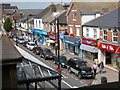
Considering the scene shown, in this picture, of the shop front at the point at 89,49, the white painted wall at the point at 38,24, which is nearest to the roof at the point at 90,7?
the shop front at the point at 89,49

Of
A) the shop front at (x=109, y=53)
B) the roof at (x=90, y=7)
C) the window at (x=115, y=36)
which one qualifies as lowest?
the shop front at (x=109, y=53)

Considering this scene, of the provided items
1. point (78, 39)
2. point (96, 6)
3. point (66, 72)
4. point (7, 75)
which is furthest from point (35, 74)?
point (96, 6)

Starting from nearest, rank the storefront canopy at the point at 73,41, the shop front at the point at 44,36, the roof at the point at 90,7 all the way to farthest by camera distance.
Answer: the storefront canopy at the point at 73,41, the roof at the point at 90,7, the shop front at the point at 44,36

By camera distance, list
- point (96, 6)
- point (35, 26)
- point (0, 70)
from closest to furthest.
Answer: point (0, 70), point (96, 6), point (35, 26)

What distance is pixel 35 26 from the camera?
52.3 m

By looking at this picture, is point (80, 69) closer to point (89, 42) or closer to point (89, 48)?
point (89, 48)

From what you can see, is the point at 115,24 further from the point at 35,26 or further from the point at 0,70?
the point at 35,26

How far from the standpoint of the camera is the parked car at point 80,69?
19.4 meters

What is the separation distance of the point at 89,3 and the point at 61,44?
876 cm

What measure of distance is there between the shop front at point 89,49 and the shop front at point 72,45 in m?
1.29

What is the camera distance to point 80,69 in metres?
19.6

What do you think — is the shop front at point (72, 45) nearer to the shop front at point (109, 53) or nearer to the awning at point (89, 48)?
the awning at point (89, 48)

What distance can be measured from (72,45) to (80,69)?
1290cm

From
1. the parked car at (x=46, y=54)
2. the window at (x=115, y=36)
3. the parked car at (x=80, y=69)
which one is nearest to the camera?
the parked car at (x=80, y=69)
